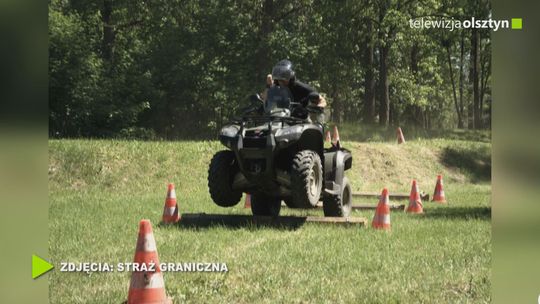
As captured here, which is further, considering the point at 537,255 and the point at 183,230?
the point at 183,230

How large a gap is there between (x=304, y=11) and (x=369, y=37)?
154 inches

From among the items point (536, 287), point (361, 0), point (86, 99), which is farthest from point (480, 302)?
point (361, 0)

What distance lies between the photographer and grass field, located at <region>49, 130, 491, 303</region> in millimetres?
4066

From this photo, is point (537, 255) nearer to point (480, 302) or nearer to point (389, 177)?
point (480, 302)

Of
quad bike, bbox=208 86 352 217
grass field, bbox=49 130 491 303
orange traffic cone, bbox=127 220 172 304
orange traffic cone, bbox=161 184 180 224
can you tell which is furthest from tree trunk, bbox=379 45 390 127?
orange traffic cone, bbox=127 220 172 304

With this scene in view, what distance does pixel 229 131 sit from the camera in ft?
23.6

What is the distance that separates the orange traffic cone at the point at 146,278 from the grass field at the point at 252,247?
0.27 m

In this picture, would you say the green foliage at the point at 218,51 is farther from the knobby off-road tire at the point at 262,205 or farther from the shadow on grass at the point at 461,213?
the knobby off-road tire at the point at 262,205

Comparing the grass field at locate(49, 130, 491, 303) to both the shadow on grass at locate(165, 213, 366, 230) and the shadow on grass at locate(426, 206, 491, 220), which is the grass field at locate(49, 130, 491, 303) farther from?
the shadow on grass at locate(165, 213, 366, 230)

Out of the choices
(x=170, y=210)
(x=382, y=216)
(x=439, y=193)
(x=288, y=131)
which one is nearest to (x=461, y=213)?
(x=382, y=216)

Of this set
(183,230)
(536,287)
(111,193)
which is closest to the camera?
(536,287)

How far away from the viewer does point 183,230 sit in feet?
22.4

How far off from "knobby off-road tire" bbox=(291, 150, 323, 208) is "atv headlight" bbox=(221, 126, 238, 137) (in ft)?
2.78

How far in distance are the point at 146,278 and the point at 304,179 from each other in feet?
11.3
